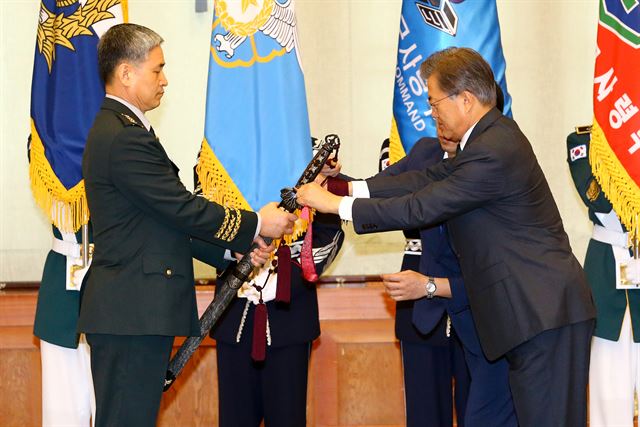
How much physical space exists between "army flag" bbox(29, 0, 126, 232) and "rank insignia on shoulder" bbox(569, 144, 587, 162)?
6.48 feet

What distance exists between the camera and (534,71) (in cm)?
479

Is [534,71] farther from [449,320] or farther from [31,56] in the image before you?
[31,56]

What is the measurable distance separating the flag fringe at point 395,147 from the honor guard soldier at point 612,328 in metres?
→ 0.79

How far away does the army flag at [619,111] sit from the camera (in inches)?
136

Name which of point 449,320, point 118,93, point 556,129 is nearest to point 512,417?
point 449,320

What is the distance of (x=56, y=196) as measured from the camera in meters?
3.43

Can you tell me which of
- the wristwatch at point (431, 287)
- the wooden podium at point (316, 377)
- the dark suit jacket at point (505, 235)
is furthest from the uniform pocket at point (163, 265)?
the wooden podium at point (316, 377)

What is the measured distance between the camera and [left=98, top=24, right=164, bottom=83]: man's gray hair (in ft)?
8.67

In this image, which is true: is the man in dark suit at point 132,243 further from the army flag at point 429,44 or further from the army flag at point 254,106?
the army flag at point 429,44

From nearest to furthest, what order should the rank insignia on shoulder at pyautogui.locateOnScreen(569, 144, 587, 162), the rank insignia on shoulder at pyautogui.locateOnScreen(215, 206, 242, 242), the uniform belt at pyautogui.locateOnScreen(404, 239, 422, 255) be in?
the rank insignia on shoulder at pyautogui.locateOnScreen(215, 206, 242, 242) < the uniform belt at pyautogui.locateOnScreen(404, 239, 422, 255) < the rank insignia on shoulder at pyautogui.locateOnScreen(569, 144, 587, 162)

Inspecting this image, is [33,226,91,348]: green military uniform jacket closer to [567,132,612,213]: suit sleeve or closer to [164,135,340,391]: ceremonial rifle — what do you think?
[164,135,340,391]: ceremonial rifle

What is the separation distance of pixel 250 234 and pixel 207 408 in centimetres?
148

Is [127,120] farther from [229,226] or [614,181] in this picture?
[614,181]

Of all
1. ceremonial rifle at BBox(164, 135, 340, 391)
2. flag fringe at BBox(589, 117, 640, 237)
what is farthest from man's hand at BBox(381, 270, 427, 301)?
flag fringe at BBox(589, 117, 640, 237)
